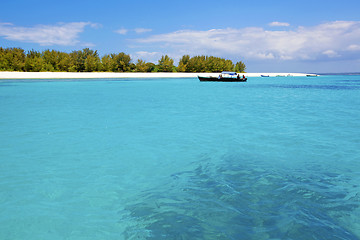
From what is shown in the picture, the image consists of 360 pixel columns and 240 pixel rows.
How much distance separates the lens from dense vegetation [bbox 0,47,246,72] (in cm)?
8506

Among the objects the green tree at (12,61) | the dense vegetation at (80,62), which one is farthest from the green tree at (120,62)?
the green tree at (12,61)

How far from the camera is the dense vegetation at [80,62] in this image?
85062 mm

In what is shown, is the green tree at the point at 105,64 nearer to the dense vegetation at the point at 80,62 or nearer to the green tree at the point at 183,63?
the dense vegetation at the point at 80,62

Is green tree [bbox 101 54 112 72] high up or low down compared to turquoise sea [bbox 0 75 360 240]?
up

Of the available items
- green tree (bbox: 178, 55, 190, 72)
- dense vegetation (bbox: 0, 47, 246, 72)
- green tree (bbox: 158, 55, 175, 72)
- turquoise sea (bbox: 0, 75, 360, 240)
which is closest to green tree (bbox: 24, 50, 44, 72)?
dense vegetation (bbox: 0, 47, 246, 72)

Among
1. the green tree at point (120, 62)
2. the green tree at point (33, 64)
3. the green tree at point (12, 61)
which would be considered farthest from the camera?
the green tree at point (120, 62)

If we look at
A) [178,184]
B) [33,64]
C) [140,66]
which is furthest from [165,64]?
[178,184]

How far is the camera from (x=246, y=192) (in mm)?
6211

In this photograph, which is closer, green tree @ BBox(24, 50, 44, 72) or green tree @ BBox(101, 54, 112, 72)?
green tree @ BBox(24, 50, 44, 72)

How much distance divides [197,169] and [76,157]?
438cm

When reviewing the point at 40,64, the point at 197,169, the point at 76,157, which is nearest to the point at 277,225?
the point at 197,169

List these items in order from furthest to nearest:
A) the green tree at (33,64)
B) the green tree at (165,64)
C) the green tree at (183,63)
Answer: the green tree at (183,63) → the green tree at (165,64) → the green tree at (33,64)

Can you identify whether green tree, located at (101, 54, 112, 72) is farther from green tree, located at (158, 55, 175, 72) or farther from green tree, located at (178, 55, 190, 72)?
green tree, located at (178, 55, 190, 72)

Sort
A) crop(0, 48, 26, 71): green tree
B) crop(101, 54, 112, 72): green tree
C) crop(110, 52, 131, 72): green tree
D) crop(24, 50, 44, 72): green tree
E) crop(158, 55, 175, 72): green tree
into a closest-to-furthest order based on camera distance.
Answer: crop(0, 48, 26, 71): green tree
crop(24, 50, 44, 72): green tree
crop(101, 54, 112, 72): green tree
crop(110, 52, 131, 72): green tree
crop(158, 55, 175, 72): green tree
